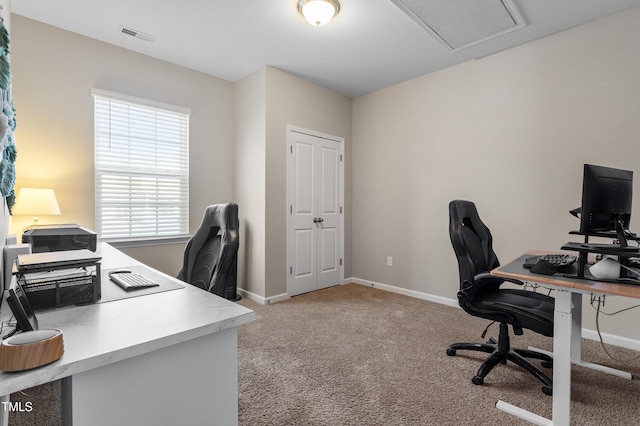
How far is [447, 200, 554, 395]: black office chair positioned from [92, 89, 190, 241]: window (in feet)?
9.80

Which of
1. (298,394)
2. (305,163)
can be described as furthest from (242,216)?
(298,394)

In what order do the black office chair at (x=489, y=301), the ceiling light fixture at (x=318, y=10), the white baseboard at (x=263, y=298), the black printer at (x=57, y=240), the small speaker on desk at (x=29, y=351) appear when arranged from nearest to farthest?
the small speaker on desk at (x=29, y=351)
the black office chair at (x=489, y=301)
the black printer at (x=57, y=240)
the ceiling light fixture at (x=318, y=10)
the white baseboard at (x=263, y=298)

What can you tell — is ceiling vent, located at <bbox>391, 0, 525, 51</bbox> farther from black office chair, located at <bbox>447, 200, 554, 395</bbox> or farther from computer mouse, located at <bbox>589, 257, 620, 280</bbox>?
computer mouse, located at <bbox>589, 257, 620, 280</bbox>

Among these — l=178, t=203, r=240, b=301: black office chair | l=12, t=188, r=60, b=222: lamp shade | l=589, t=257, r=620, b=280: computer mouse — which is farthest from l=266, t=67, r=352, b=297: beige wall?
l=589, t=257, r=620, b=280: computer mouse

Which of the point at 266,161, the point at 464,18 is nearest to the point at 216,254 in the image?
the point at 266,161

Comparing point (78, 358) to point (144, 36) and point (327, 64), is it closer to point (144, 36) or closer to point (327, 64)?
point (144, 36)

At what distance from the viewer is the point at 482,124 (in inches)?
133

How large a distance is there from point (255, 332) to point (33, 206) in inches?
80.9

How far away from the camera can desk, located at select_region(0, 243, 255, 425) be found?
76cm

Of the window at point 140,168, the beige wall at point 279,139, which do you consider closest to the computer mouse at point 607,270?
the beige wall at point 279,139

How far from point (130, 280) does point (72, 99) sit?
252cm

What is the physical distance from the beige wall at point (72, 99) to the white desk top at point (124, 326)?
2.27 metres

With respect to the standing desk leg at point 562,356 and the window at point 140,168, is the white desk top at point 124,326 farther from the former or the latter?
the window at point 140,168

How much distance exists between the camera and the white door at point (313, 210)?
394 centimetres
